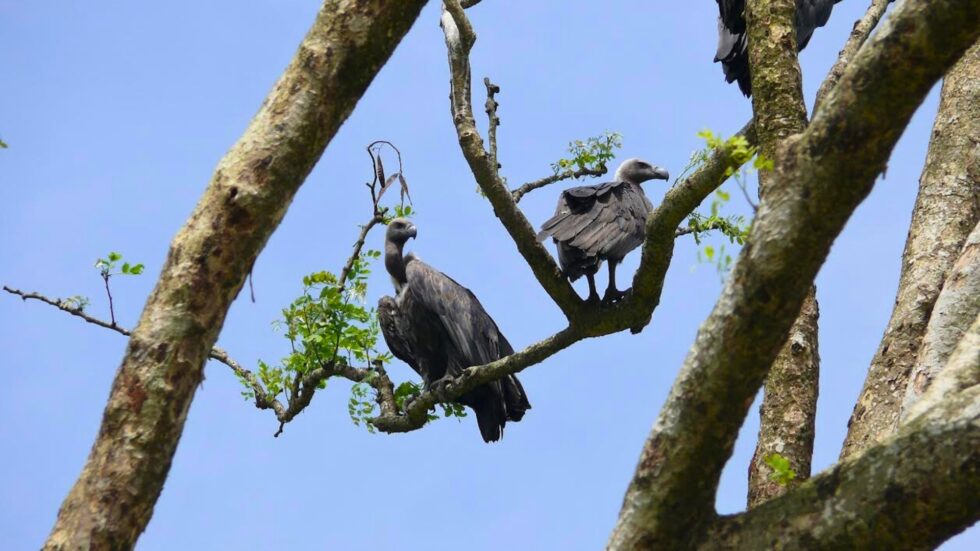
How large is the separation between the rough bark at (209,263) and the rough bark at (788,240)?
1.33m

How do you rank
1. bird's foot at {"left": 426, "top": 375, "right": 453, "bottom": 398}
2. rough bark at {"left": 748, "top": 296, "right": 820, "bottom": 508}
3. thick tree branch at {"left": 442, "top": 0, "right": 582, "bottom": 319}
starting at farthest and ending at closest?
bird's foot at {"left": 426, "top": 375, "right": 453, "bottom": 398} < thick tree branch at {"left": 442, "top": 0, "right": 582, "bottom": 319} < rough bark at {"left": 748, "top": 296, "right": 820, "bottom": 508}

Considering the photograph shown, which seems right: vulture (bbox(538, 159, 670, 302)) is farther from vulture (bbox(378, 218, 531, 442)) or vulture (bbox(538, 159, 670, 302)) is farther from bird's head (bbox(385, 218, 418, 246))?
Result: bird's head (bbox(385, 218, 418, 246))

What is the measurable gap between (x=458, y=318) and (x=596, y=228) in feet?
6.72

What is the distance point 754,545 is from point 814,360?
2.47 metres

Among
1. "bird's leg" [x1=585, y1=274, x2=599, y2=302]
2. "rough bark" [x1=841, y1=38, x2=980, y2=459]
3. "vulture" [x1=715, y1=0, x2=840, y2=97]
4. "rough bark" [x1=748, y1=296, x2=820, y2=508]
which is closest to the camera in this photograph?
"rough bark" [x1=748, y1=296, x2=820, y2=508]

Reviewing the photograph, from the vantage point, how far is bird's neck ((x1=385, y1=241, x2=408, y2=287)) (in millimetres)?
10008

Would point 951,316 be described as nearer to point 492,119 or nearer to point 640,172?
point 492,119

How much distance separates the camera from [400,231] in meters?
10.1

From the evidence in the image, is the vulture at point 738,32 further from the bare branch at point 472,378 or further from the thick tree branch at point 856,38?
the bare branch at point 472,378

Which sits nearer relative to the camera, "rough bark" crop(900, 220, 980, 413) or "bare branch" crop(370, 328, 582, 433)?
"rough bark" crop(900, 220, 980, 413)

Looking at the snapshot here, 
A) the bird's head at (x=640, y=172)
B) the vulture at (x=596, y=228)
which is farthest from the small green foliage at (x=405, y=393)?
the bird's head at (x=640, y=172)

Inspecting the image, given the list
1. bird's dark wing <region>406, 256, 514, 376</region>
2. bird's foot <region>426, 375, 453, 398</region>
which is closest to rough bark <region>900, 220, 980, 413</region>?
bird's foot <region>426, 375, 453, 398</region>

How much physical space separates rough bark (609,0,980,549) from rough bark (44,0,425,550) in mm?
1326

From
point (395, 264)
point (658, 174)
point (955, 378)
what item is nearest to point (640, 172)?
point (658, 174)
